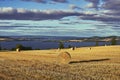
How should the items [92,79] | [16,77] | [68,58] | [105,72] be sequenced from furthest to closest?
[68,58] < [105,72] < [92,79] < [16,77]

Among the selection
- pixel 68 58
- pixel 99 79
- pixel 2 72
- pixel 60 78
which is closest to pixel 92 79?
pixel 99 79

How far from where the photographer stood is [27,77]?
20719mm

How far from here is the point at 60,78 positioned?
21.0 m

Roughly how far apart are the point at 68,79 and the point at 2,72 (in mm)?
4182

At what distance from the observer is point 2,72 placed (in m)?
22.4

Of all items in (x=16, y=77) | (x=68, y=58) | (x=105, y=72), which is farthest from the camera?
(x=68, y=58)

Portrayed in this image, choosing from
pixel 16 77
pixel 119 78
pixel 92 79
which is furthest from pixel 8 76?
pixel 119 78

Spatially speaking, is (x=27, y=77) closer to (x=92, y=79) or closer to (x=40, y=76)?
(x=40, y=76)

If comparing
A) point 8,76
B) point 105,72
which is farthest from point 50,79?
point 105,72

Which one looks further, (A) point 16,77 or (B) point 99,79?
(B) point 99,79

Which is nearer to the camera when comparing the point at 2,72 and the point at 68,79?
the point at 68,79

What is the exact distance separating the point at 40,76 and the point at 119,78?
16.4 feet

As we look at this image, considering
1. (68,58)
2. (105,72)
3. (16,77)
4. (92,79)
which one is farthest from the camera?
(68,58)

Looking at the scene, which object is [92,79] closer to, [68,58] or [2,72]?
[2,72]
